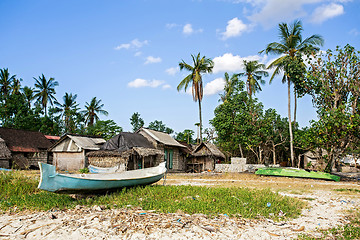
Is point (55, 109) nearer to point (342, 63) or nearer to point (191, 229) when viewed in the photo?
point (342, 63)

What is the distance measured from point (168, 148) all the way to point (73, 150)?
8.62 metres

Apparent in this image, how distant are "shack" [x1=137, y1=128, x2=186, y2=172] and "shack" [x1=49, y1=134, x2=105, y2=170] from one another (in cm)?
478

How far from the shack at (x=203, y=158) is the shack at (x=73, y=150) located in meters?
9.18

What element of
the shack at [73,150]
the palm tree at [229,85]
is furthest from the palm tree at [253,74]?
the shack at [73,150]

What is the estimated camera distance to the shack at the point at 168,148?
2594 centimetres

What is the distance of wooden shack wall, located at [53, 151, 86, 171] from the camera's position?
26.0 meters

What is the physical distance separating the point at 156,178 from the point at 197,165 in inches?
752

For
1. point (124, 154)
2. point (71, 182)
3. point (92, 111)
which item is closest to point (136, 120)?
point (92, 111)

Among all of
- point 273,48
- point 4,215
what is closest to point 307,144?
point 273,48

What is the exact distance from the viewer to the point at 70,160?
26547mm

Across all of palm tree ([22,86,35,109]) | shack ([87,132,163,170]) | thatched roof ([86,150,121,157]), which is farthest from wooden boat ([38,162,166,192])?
palm tree ([22,86,35,109])

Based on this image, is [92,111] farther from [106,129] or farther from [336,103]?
[336,103]

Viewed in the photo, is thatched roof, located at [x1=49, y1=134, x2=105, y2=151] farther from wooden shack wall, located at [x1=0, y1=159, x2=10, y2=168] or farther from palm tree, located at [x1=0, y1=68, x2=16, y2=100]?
palm tree, located at [x1=0, y1=68, x2=16, y2=100]

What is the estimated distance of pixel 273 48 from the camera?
78.0 feet
